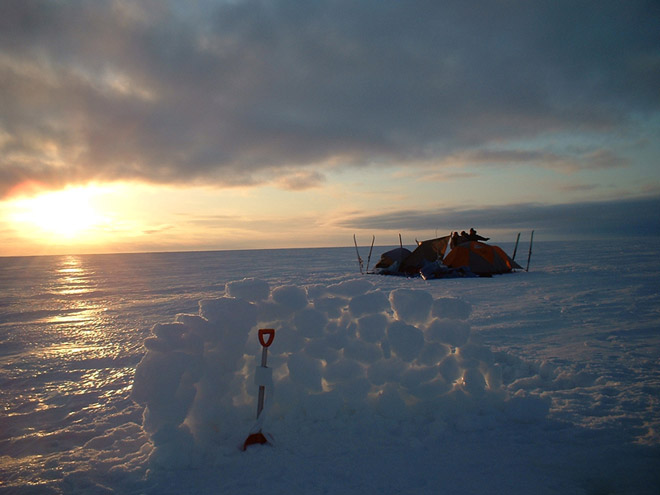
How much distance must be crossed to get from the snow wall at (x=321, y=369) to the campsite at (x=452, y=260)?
14809mm

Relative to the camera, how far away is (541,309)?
1048 cm

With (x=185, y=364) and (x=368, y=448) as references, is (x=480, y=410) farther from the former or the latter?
(x=185, y=364)

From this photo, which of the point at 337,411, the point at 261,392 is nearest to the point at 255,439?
the point at 261,392

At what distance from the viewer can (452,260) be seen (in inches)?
776

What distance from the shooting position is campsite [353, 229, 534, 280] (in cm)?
1916

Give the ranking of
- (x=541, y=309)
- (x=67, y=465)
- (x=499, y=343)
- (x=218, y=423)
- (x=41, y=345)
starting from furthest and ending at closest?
(x=541, y=309)
(x=41, y=345)
(x=499, y=343)
(x=218, y=423)
(x=67, y=465)

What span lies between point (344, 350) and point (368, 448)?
1.02 meters

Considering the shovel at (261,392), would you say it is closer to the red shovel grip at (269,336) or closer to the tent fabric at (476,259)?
the red shovel grip at (269,336)

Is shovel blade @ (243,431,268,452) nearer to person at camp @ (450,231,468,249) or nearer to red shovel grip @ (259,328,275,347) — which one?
red shovel grip @ (259,328,275,347)

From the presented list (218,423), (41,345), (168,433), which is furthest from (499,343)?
(41,345)

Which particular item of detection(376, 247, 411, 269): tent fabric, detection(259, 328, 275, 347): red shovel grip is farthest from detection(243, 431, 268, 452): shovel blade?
detection(376, 247, 411, 269): tent fabric

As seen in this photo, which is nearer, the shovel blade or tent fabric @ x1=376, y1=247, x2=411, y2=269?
the shovel blade

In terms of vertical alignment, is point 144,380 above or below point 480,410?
above

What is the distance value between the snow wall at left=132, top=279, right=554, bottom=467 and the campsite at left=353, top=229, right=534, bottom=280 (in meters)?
14.8
